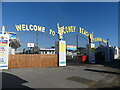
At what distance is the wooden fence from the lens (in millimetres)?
12047

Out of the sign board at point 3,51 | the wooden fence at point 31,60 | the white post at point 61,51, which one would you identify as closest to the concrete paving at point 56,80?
the sign board at point 3,51

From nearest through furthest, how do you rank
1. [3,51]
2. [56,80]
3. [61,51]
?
[56,80] < [3,51] < [61,51]

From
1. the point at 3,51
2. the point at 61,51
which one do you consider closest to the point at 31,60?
the point at 3,51

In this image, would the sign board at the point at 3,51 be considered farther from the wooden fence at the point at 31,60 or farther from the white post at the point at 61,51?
the white post at the point at 61,51

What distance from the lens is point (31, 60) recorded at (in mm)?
12703

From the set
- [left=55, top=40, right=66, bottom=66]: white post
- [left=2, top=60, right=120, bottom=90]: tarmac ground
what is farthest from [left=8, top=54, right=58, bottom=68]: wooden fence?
[left=2, top=60, right=120, bottom=90]: tarmac ground

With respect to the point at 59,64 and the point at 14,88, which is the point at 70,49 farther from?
the point at 14,88

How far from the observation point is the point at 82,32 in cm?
1800

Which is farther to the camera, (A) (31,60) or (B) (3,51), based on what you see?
(A) (31,60)

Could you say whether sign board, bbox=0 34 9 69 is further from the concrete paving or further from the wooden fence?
the concrete paving

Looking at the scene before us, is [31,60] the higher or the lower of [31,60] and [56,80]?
the higher

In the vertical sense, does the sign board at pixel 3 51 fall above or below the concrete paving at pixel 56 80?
above

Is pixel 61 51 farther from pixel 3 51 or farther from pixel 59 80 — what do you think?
pixel 59 80

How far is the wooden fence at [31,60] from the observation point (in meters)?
12.0
